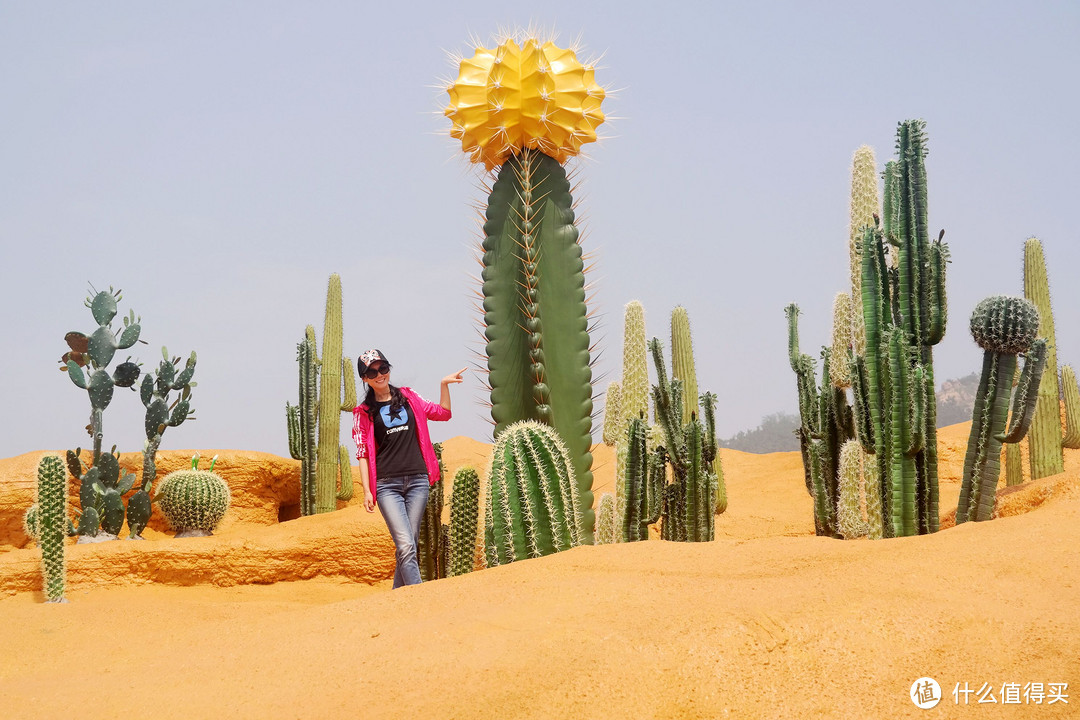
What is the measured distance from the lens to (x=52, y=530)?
7.07m

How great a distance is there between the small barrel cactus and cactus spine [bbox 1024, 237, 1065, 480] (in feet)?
28.8

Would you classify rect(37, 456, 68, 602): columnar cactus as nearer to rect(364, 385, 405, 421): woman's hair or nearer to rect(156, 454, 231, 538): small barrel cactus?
rect(156, 454, 231, 538): small barrel cactus

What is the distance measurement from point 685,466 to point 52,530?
16.4 ft

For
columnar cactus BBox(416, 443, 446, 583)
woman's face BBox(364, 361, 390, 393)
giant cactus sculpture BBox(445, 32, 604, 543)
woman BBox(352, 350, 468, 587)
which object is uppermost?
giant cactus sculpture BBox(445, 32, 604, 543)

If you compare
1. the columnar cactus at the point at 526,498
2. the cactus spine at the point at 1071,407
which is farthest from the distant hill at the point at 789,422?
the columnar cactus at the point at 526,498

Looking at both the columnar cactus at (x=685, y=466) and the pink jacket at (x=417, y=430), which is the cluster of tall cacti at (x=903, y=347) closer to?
the columnar cactus at (x=685, y=466)

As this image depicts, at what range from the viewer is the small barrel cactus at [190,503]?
10109 mm

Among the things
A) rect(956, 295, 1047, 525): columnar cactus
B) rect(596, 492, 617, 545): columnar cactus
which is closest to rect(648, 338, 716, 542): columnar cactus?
rect(596, 492, 617, 545): columnar cactus

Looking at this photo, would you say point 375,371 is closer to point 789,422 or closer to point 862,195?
point 862,195

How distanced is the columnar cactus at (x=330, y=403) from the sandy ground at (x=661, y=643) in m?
7.65

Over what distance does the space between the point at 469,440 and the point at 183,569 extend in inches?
392

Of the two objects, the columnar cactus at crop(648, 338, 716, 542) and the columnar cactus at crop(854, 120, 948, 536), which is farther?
the columnar cactus at crop(648, 338, 716, 542)

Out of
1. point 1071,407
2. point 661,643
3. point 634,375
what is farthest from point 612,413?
point 661,643

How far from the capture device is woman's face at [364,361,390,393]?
17.5ft
